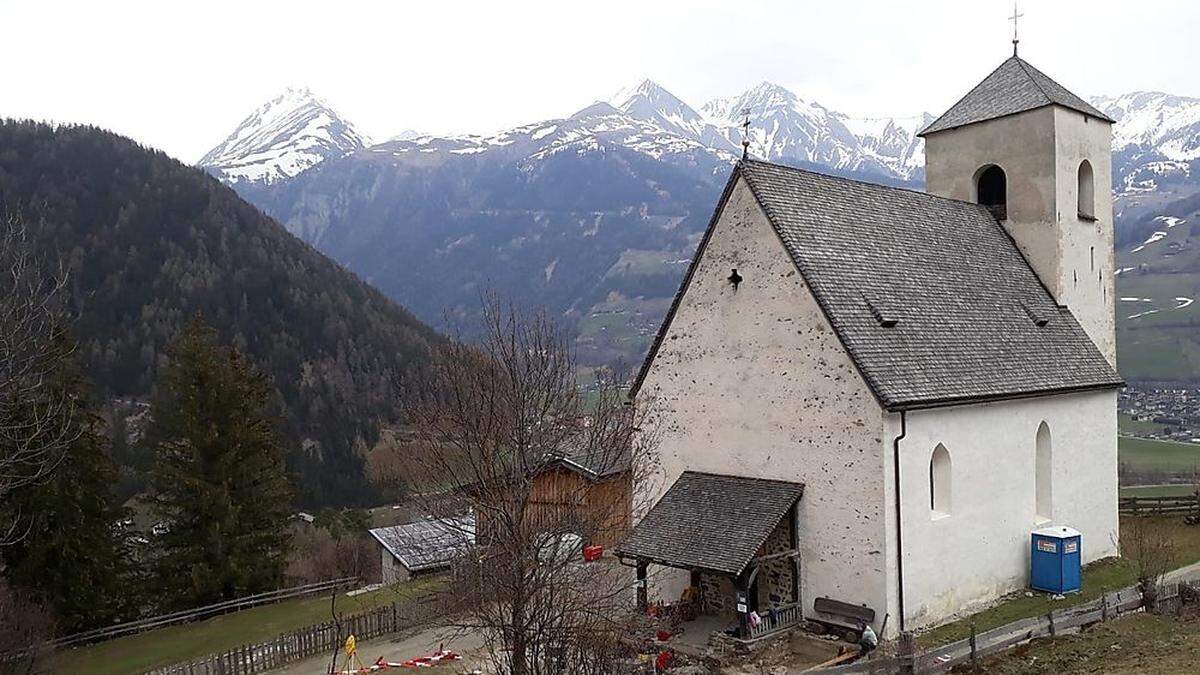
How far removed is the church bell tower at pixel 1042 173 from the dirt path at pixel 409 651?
19.5 m

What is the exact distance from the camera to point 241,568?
3641 centimetres

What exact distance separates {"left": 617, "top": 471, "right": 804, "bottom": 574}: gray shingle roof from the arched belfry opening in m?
13.6

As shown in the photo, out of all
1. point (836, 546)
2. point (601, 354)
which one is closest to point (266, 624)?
point (836, 546)

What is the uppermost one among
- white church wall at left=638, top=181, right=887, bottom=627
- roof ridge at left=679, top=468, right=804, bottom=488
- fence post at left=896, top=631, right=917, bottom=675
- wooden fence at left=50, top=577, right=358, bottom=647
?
white church wall at left=638, top=181, right=887, bottom=627

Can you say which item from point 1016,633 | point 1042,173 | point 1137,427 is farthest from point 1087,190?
point 1137,427

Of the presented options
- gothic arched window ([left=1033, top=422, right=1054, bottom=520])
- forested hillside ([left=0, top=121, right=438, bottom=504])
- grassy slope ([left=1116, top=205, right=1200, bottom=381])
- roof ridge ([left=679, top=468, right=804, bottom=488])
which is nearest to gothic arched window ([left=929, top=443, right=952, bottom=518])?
roof ridge ([left=679, top=468, right=804, bottom=488])

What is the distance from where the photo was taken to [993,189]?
30.0 metres

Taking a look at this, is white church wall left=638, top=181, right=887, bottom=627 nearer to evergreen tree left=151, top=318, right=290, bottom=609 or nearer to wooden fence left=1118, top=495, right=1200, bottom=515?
evergreen tree left=151, top=318, right=290, bottom=609

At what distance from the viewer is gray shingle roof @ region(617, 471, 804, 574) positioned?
66.4 ft

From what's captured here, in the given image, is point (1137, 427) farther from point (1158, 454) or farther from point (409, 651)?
point (409, 651)

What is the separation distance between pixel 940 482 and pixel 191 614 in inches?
1006

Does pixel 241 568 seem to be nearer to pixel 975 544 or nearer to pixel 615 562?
pixel 615 562

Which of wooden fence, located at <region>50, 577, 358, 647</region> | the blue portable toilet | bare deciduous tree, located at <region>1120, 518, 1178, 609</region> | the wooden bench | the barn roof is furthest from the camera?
wooden fence, located at <region>50, 577, 358, 647</region>

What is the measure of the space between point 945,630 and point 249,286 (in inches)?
4566
